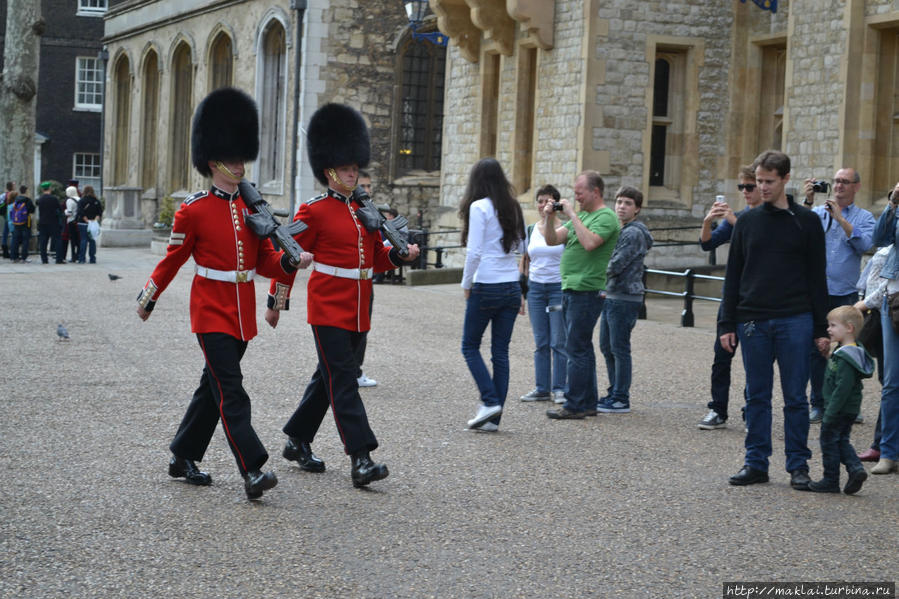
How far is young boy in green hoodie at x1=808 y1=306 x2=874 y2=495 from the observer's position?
6918 millimetres

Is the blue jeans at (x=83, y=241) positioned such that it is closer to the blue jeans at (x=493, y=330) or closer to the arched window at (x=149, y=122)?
the arched window at (x=149, y=122)

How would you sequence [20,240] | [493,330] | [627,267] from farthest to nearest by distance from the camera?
[20,240], [627,267], [493,330]

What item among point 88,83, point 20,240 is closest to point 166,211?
point 20,240

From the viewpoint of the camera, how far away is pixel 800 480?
7055 mm

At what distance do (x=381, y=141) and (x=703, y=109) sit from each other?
11.1m

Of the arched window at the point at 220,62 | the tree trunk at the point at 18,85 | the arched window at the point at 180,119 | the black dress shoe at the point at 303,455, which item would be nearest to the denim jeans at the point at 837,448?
the black dress shoe at the point at 303,455

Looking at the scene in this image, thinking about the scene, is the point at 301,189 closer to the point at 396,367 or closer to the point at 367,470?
the point at 396,367

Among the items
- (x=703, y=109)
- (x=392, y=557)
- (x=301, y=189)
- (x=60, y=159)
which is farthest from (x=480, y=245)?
(x=60, y=159)

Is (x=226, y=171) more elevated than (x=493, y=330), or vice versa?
(x=226, y=171)

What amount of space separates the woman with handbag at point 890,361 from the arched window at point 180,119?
107ft

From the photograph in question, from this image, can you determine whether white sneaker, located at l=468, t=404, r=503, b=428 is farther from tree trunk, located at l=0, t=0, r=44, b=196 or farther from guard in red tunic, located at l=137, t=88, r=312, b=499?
tree trunk, located at l=0, t=0, r=44, b=196

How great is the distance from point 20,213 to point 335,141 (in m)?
20.7

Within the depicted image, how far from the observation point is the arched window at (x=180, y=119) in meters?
38.8

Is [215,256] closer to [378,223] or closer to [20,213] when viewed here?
[378,223]
